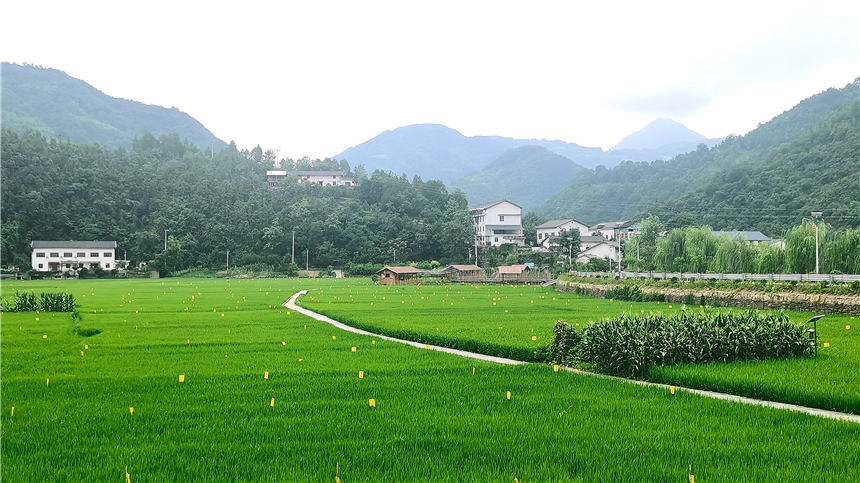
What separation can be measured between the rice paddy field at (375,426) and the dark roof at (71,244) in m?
90.7

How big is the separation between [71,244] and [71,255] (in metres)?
1.66

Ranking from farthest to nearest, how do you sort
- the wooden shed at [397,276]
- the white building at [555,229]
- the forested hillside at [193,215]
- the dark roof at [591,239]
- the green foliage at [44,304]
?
the white building at [555,229] < the dark roof at [591,239] < the forested hillside at [193,215] < the wooden shed at [397,276] < the green foliage at [44,304]

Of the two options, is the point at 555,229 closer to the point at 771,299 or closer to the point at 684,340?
the point at 771,299

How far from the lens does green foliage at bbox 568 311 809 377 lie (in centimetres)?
1322

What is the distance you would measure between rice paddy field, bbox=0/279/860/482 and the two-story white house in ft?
320

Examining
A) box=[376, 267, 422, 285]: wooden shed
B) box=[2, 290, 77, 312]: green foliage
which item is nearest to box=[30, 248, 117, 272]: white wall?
box=[376, 267, 422, 285]: wooden shed

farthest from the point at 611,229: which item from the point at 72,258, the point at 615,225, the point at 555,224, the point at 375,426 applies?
the point at 375,426

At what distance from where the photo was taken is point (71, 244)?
9569 cm

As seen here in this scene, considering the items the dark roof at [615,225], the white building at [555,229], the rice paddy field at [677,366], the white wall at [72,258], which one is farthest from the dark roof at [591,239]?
the rice paddy field at [677,366]

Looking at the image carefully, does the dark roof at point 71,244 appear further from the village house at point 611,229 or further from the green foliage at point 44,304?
the village house at point 611,229

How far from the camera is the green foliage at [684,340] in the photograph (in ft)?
43.4

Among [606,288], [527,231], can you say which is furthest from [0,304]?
[527,231]

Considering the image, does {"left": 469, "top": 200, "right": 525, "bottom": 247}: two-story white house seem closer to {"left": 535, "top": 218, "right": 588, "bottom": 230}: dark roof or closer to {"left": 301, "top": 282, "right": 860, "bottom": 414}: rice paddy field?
{"left": 535, "top": 218, "right": 588, "bottom": 230}: dark roof

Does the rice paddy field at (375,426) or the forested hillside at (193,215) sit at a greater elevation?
the forested hillside at (193,215)
